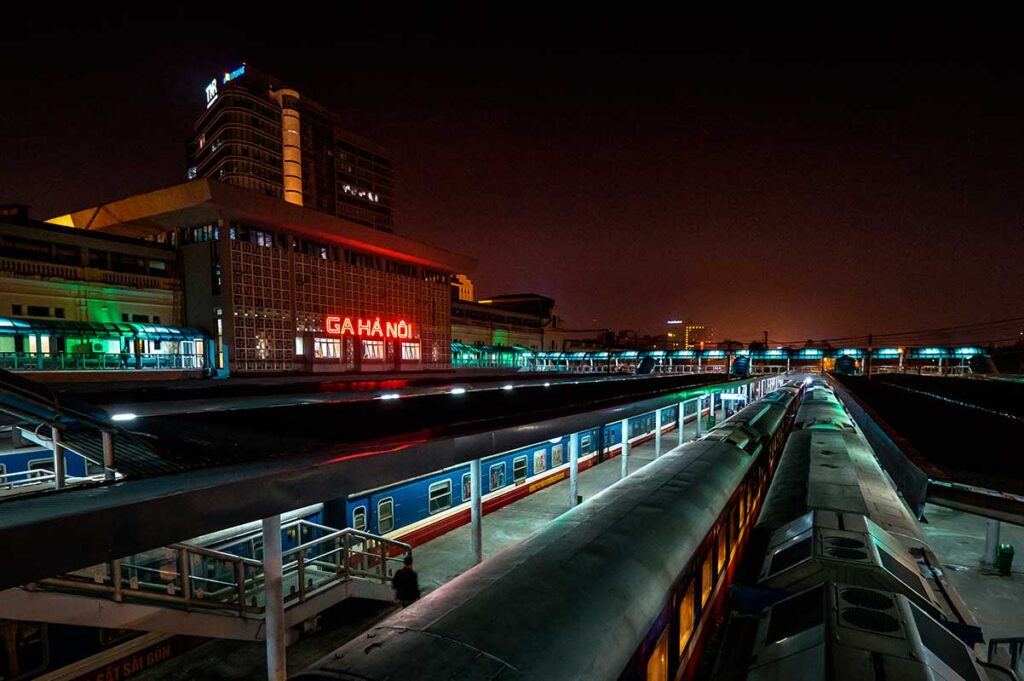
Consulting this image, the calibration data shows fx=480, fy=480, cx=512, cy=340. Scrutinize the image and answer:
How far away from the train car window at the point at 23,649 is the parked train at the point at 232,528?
1 centimetres

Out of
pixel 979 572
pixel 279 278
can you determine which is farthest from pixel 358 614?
pixel 279 278

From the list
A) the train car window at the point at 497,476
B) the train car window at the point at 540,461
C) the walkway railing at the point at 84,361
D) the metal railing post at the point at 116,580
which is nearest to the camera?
the metal railing post at the point at 116,580

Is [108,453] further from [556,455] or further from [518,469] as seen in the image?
[556,455]

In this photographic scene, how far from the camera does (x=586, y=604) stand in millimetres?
3166

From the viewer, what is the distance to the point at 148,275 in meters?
27.4

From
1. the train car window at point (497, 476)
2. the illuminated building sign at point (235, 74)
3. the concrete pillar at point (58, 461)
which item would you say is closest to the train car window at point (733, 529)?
the concrete pillar at point (58, 461)

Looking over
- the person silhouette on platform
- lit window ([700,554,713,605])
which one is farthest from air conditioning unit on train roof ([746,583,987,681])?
the person silhouette on platform

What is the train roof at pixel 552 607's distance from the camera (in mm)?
2605

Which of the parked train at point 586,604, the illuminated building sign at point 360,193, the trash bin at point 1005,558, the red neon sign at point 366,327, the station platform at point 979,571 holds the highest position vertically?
the illuminated building sign at point 360,193

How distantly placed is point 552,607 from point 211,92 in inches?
3401

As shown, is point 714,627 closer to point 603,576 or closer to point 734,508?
point 734,508

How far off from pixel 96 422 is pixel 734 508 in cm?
732

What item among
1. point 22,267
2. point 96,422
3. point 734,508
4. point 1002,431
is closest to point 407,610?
point 96,422

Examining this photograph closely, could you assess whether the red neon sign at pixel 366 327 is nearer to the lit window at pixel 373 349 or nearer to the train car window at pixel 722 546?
the lit window at pixel 373 349
